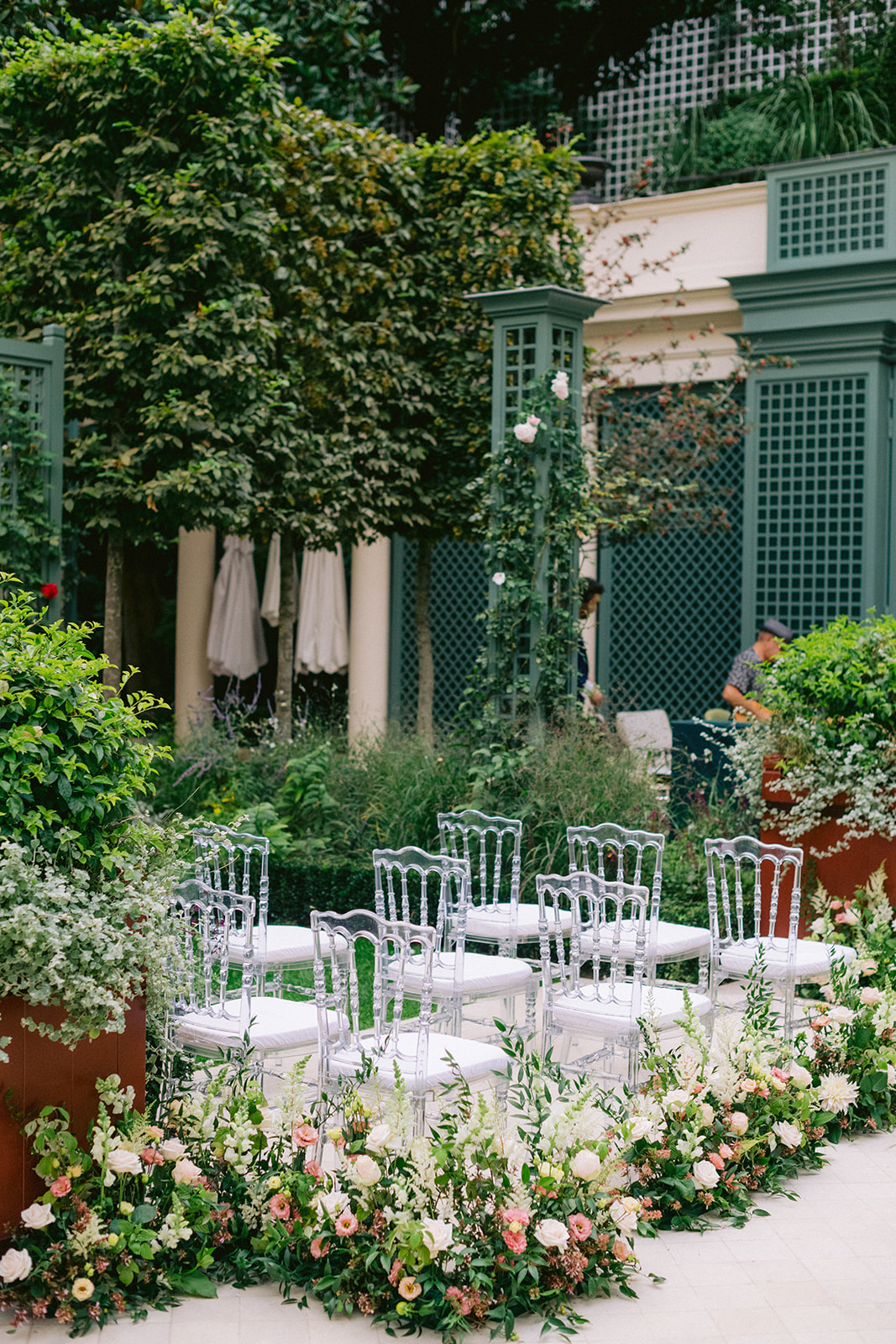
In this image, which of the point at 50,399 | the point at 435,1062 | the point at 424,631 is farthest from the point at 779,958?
the point at 424,631

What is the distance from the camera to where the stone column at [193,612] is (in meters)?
12.0

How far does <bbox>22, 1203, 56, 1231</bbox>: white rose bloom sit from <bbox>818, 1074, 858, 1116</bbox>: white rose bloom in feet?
7.56

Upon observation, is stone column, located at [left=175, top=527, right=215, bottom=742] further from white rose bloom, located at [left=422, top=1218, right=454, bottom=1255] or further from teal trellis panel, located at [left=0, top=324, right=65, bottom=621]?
white rose bloom, located at [left=422, top=1218, right=454, bottom=1255]

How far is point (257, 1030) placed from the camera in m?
3.87

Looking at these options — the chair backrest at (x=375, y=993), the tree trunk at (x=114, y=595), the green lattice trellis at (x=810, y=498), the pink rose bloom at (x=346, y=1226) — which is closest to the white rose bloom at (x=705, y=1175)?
the chair backrest at (x=375, y=993)

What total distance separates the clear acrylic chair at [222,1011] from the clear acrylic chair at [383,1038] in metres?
0.18

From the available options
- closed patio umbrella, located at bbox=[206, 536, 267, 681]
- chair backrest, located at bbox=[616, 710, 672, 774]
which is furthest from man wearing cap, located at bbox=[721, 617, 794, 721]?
closed patio umbrella, located at bbox=[206, 536, 267, 681]

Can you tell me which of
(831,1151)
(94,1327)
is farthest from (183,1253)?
(831,1151)

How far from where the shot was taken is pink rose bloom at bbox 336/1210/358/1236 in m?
3.10

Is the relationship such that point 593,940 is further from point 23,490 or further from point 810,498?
point 810,498

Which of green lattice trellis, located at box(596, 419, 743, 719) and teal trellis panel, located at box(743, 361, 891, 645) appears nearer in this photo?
teal trellis panel, located at box(743, 361, 891, 645)

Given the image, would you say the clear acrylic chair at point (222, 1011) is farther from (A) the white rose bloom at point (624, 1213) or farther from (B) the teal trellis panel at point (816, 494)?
(B) the teal trellis panel at point (816, 494)

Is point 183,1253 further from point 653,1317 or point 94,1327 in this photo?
point 653,1317

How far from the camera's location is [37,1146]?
3105 mm
